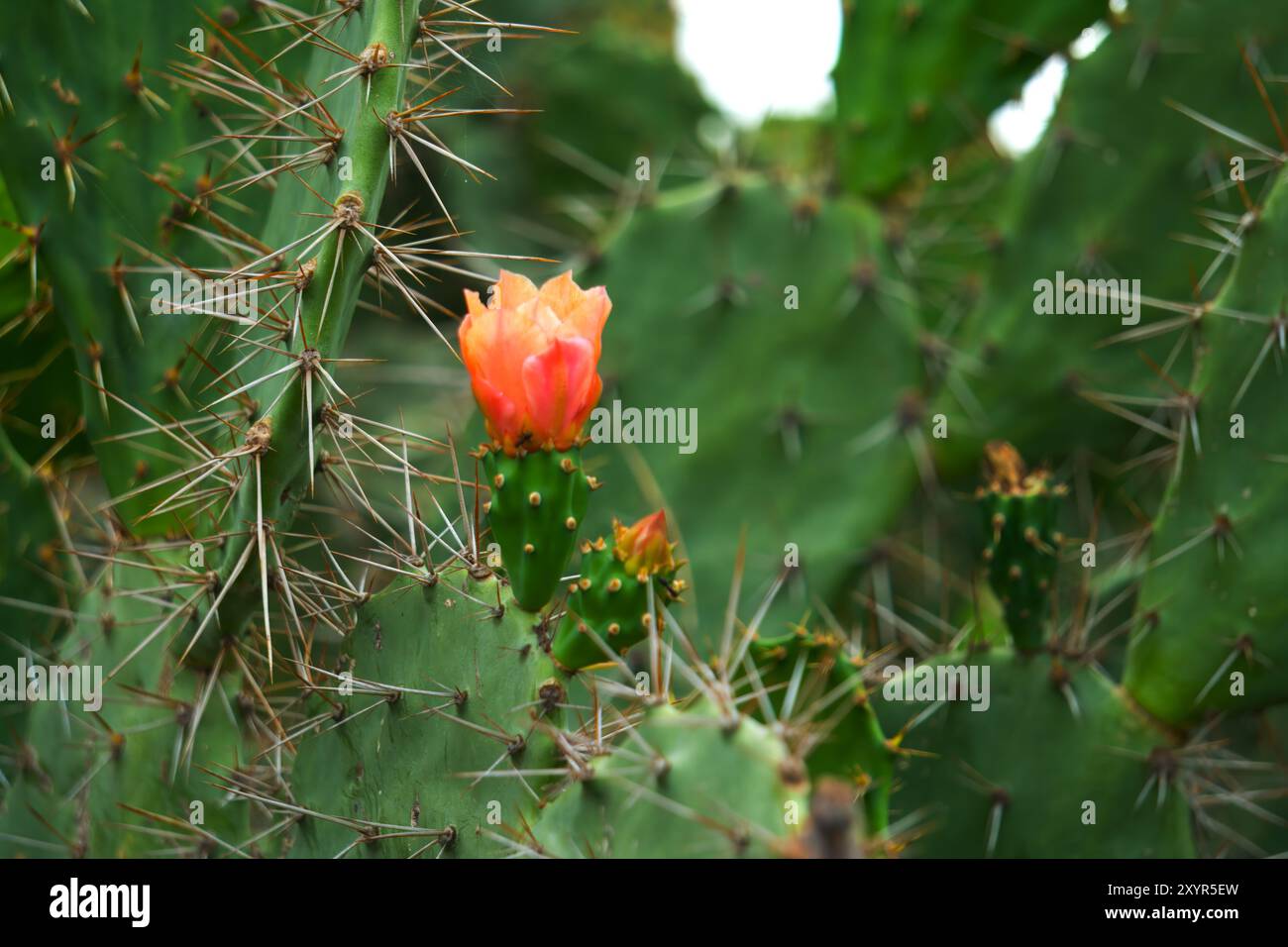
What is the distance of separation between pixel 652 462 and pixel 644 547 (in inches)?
36.1

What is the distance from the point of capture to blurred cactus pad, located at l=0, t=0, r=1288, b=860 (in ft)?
3.48

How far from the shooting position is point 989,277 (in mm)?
2182

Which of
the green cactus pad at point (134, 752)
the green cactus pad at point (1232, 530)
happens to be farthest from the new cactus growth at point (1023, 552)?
the green cactus pad at point (134, 752)

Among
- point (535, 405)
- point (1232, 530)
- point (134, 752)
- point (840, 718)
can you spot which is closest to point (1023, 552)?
point (1232, 530)

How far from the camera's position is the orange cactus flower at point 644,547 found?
3.45 ft

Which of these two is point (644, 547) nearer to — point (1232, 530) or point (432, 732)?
point (432, 732)

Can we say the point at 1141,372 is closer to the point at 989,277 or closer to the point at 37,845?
the point at 989,277

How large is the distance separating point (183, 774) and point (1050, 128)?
1.68m

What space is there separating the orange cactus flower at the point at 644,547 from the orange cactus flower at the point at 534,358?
0.09 m

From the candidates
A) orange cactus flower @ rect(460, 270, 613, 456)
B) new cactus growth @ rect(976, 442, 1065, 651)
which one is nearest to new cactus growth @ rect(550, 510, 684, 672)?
orange cactus flower @ rect(460, 270, 613, 456)

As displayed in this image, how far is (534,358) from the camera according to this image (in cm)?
99

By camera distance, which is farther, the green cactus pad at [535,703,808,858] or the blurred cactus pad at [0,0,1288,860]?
the blurred cactus pad at [0,0,1288,860]

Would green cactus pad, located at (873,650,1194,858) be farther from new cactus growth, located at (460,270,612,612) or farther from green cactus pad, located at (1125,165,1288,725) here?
new cactus growth, located at (460,270,612,612)
